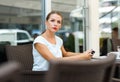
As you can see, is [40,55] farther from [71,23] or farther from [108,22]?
[108,22]

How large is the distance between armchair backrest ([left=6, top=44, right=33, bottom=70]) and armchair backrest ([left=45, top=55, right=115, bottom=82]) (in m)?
1.90

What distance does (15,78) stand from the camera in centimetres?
85

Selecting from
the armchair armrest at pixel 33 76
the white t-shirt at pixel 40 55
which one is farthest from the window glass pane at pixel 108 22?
the armchair armrest at pixel 33 76

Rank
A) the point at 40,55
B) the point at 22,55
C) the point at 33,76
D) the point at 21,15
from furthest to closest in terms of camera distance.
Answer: the point at 21,15
the point at 22,55
the point at 40,55
the point at 33,76

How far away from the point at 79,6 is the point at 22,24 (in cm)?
136

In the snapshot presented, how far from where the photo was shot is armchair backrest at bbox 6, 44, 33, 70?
3074 mm

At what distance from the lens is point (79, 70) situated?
3.54ft

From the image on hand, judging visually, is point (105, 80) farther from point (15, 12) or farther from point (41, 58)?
point (15, 12)

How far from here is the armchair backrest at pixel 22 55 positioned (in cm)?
307

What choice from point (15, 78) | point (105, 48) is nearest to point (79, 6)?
point (105, 48)

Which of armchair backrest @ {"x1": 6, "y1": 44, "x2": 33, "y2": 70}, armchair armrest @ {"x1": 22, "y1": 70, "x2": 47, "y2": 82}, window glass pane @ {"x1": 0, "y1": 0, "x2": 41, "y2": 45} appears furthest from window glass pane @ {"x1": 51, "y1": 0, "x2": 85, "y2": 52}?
armchair armrest @ {"x1": 22, "y1": 70, "x2": 47, "y2": 82}

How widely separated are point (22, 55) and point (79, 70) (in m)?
2.09

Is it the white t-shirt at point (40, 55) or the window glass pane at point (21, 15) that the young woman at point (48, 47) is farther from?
the window glass pane at point (21, 15)

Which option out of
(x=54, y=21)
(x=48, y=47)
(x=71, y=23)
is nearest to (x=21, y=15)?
(x=71, y=23)
